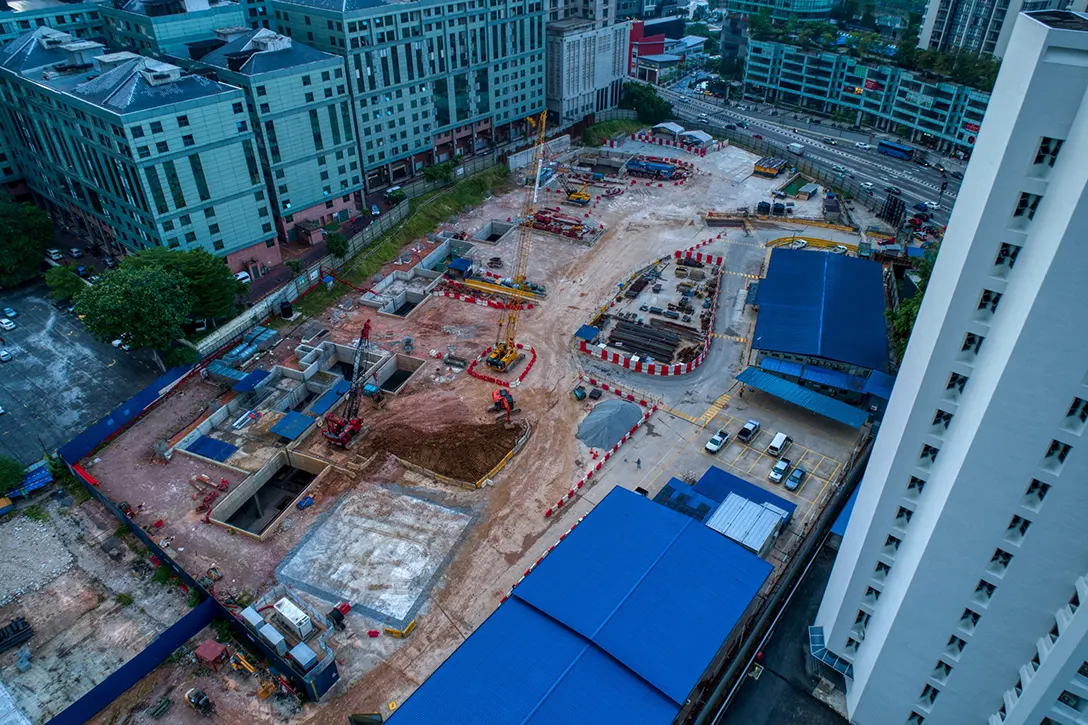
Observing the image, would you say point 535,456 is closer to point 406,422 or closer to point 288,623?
point 406,422

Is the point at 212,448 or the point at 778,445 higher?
the point at 778,445

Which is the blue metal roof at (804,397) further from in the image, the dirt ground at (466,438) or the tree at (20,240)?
the tree at (20,240)

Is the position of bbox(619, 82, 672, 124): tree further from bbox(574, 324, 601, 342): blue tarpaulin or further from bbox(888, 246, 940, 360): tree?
bbox(574, 324, 601, 342): blue tarpaulin

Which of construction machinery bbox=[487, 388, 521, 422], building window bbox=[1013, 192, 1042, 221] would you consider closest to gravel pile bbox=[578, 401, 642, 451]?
construction machinery bbox=[487, 388, 521, 422]

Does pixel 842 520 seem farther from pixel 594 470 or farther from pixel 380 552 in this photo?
pixel 380 552

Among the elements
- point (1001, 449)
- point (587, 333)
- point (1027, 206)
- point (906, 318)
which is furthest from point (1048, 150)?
point (587, 333)

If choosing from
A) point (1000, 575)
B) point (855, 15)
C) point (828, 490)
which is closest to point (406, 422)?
point (828, 490)
